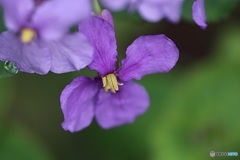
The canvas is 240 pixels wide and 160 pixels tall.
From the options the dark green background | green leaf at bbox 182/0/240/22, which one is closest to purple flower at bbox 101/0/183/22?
green leaf at bbox 182/0/240/22

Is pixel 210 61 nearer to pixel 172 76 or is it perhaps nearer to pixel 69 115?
pixel 172 76

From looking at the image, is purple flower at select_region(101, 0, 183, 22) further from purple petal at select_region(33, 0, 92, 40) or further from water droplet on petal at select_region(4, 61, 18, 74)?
water droplet on petal at select_region(4, 61, 18, 74)

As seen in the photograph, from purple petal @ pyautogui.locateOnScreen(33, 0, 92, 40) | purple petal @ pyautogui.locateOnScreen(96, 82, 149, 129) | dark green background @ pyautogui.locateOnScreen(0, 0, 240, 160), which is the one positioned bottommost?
dark green background @ pyautogui.locateOnScreen(0, 0, 240, 160)

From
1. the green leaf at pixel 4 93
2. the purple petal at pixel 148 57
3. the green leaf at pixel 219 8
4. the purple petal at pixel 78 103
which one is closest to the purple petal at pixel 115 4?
the purple petal at pixel 148 57

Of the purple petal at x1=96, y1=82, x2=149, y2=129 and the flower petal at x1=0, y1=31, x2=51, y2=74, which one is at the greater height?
the flower petal at x1=0, y1=31, x2=51, y2=74

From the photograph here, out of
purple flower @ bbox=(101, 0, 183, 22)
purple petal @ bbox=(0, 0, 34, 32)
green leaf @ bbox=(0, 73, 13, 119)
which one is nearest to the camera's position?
purple petal @ bbox=(0, 0, 34, 32)

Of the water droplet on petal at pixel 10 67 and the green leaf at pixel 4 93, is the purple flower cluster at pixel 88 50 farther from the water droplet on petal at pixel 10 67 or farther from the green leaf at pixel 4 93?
the green leaf at pixel 4 93

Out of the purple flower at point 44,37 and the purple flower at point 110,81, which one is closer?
the purple flower at point 44,37
